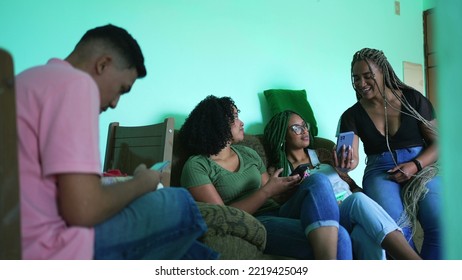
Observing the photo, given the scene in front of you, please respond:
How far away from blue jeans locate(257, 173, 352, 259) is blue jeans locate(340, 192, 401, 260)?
89mm

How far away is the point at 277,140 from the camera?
6.68 feet

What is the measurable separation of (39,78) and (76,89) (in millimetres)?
72

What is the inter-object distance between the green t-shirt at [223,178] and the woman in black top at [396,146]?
41 cm

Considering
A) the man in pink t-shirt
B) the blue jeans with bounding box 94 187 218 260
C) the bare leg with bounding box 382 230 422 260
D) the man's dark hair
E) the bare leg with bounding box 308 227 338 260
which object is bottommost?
the bare leg with bounding box 382 230 422 260

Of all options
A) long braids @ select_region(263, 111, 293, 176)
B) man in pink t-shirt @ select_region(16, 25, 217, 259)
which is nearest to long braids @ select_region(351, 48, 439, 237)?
long braids @ select_region(263, 111, 293, 176)

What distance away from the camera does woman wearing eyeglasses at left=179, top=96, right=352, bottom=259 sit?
135 centimetres

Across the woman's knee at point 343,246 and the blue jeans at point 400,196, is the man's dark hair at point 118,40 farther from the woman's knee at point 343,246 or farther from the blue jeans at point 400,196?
the blue jeans at point 400,196

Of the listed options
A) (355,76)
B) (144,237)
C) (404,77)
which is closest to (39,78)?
(144,237)

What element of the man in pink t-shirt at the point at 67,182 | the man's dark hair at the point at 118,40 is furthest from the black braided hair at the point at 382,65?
the man in pink t-shirt at the point at 67,182

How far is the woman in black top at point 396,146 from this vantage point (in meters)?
1.64

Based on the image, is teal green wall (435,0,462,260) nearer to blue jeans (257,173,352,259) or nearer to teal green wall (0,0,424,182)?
blue jeans (257,173,352,259)
